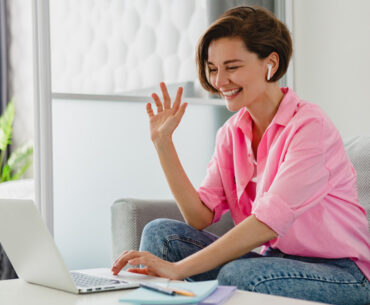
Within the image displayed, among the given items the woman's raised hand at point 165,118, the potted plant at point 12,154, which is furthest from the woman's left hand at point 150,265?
the potted plant at point 12,154

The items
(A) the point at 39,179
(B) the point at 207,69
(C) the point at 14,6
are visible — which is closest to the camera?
(B) the point at 207,69

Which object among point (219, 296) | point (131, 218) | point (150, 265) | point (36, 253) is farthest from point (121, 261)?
point (131, 218)

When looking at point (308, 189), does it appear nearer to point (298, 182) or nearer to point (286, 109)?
point (298, 182)

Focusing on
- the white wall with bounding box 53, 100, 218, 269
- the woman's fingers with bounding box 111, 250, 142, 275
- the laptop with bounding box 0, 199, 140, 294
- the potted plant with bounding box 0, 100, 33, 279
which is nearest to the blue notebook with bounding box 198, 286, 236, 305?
the laptop with bounding box 0, 199, 140, 294

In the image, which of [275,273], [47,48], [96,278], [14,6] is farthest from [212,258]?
[14,6]

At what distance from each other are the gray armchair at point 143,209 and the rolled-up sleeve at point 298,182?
37 cm

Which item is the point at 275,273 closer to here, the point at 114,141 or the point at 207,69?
the point at 207,69

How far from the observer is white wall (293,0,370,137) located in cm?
245

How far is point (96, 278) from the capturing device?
3.60ft

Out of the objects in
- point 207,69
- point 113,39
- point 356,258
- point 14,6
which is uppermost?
point 14,6

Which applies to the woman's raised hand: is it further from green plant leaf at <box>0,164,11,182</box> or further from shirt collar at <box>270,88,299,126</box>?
green plant leaf at <box>0,164,11,182</box>

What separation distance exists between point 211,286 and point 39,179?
131cm

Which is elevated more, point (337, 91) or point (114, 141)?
point (337, 91)

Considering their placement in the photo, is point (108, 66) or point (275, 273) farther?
point (108, 66)
